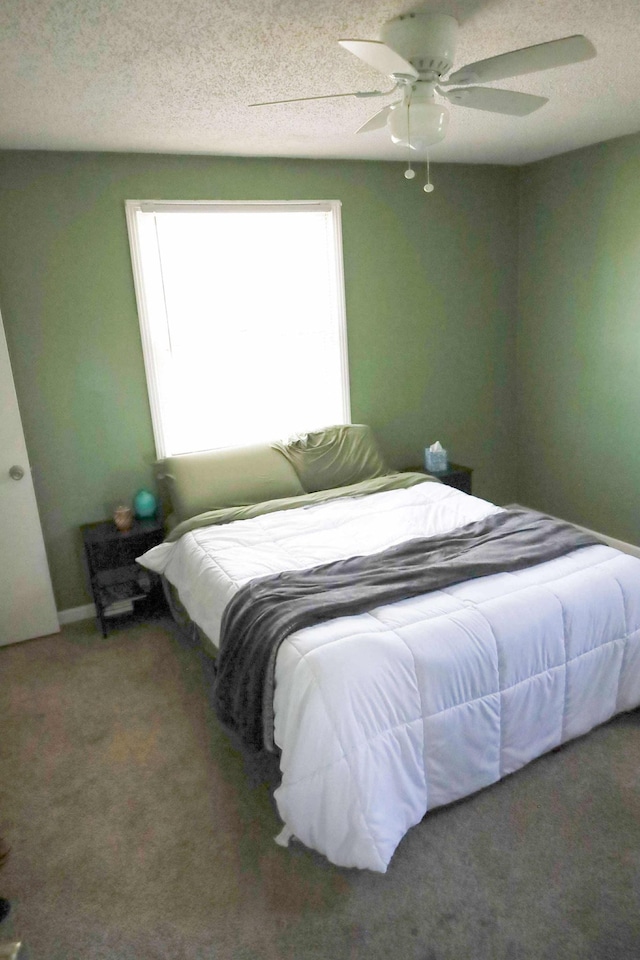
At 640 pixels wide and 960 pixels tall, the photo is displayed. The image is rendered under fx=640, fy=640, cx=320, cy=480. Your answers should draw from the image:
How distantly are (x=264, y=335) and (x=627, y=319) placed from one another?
84.1 inches

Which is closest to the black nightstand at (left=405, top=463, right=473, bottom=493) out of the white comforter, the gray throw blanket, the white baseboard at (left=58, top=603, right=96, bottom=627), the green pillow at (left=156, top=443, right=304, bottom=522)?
the green pillow at (left=156, top=443, right=304, bottom=522)

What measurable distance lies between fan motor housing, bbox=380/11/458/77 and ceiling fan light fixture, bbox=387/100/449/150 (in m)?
0.11

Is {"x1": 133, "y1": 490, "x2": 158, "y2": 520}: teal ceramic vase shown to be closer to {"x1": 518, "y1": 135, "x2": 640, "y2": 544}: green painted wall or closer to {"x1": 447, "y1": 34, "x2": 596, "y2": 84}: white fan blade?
{"x1": 447, "y1": 34, "x2": 596, "y2": 84}: white fan blade

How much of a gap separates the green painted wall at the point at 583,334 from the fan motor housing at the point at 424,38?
6.90 feet

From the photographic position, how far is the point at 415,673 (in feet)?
6.48

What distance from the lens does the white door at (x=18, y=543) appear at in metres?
3.15

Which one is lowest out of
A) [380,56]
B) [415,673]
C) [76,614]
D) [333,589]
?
[76,614]

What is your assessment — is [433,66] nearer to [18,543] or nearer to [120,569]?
[120,569]

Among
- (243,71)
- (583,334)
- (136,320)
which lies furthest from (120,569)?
(583,334)

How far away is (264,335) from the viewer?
378 cm

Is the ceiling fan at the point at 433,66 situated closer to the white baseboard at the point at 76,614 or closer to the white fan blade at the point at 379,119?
the white fan blade at the point at 379,119

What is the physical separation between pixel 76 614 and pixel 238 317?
1.92 metres

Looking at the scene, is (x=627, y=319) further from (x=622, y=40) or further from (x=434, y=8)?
(x=434, y=8)

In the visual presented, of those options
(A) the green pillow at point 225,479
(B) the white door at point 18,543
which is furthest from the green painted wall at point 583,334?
(B) the white door at point 18,543
